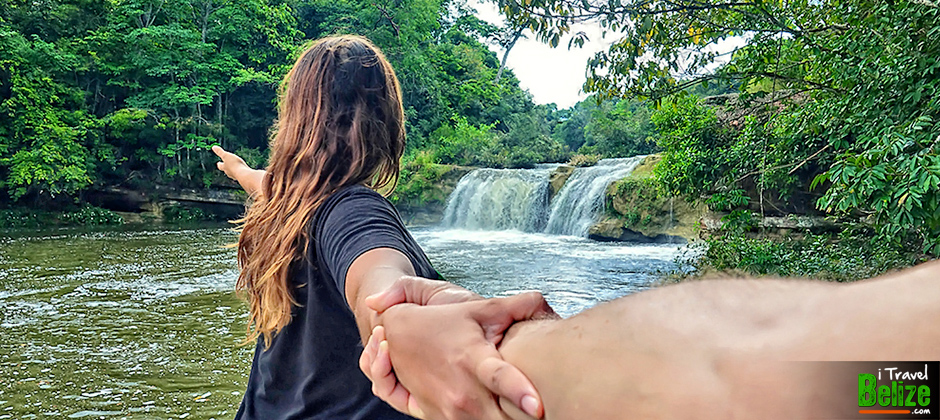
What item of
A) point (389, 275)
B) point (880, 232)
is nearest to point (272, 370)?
point (389, 275)

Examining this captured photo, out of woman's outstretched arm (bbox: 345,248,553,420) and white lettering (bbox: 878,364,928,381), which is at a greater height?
white lettering (bbox: 878,364,928,381)

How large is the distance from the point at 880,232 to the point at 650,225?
9264mm

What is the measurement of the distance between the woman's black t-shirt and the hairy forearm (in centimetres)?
76

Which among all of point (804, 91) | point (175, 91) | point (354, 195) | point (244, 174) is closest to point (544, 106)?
point (175, 91)

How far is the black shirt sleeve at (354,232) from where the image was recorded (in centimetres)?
113

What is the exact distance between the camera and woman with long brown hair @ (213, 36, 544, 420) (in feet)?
4.17

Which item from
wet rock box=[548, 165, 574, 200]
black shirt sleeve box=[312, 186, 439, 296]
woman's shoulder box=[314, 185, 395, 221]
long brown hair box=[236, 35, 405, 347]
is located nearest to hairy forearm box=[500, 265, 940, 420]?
black shirt sleeve box=[312, 186, 439, 296]

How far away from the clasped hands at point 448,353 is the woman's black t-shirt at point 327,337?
379 millimetres

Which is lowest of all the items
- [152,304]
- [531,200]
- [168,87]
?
[152,304]

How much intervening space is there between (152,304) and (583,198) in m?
9.42

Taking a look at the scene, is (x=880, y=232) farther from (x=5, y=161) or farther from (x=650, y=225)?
(x=5, y=161)

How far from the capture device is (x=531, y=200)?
15531mm

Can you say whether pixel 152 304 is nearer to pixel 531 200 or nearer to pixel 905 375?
pixel 905 375

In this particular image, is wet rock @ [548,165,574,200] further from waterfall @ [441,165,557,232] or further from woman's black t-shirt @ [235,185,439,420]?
woman's black t-shirt @ [235,185,439,420]
